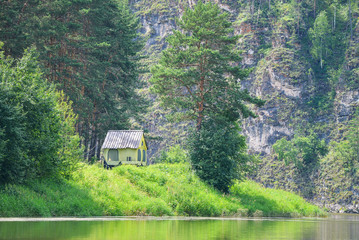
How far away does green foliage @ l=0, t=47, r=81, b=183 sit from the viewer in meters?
20.4

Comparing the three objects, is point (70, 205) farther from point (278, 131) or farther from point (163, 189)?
point (278, 131)

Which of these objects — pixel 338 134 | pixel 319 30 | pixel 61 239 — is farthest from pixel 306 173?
pixel 61 239

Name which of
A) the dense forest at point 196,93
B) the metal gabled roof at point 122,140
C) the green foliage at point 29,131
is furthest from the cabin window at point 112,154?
the green foliage at point 29,131

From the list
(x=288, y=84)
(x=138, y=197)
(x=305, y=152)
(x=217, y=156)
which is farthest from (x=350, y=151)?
A: (x=138, y=197)

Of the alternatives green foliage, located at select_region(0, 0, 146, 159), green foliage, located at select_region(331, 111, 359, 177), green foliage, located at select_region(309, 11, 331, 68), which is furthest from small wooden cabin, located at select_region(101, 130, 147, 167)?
green foliage, located at select_region(309, 11, 331, 68)

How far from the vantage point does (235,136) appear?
36344mm

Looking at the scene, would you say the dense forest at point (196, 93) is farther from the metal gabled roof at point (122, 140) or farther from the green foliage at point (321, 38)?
the metal gabled roof at point (122, 140)

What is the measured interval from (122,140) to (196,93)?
1029 cm

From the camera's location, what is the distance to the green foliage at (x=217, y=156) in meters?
34.5

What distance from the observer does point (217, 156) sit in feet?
114

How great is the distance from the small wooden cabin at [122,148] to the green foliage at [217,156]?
33.6 ft

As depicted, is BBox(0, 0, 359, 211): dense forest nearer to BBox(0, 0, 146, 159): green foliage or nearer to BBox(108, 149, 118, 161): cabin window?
BBox(0, 0, 146, 159): green foliage

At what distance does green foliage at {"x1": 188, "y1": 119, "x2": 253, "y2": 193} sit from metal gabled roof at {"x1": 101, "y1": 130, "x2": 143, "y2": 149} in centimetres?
1008

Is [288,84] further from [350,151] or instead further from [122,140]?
[122,140]
